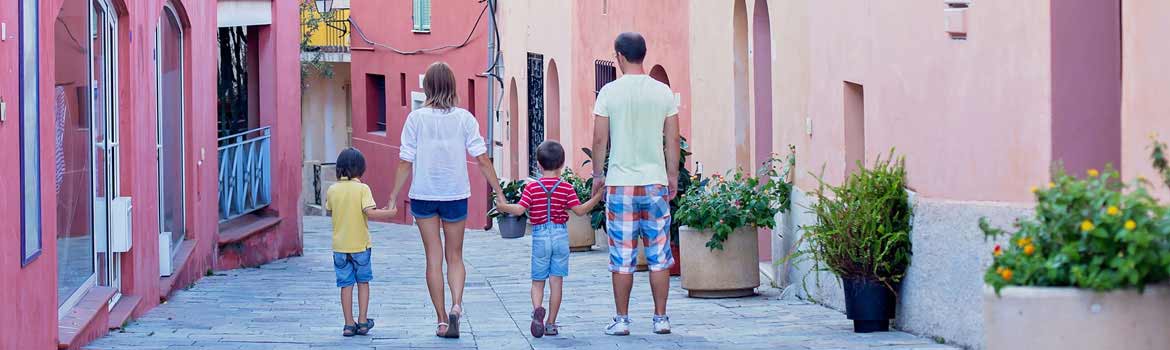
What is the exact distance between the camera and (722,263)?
10.6 meters

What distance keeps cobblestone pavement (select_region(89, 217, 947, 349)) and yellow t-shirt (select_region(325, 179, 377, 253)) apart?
0.49 m

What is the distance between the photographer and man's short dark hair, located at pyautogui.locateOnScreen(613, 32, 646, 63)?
25.8 ft

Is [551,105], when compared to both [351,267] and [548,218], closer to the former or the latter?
[351,267]

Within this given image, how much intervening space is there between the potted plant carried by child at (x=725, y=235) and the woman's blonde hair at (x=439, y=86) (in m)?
2.97

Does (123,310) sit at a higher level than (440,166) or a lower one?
lower

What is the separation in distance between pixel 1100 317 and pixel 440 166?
4.15 metres

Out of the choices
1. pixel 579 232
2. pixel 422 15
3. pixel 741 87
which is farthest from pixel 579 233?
pixel 422 15

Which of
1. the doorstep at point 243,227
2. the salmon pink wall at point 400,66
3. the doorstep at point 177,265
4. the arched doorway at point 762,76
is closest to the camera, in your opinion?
the doorstep at point 177,265

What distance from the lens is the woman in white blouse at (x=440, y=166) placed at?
7.96 meters

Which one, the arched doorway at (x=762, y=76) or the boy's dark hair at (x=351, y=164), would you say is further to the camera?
the arched doorway at (x=762, y=76)

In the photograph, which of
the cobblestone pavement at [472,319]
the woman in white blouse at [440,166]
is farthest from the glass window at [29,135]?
the woman in white blouse at [440,166]

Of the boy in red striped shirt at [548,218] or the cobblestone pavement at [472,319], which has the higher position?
the boy in red striped shirt at [548,218]

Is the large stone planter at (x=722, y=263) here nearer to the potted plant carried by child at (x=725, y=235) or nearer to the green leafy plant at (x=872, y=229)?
the potted plant carried by child at (x=725, y=235)

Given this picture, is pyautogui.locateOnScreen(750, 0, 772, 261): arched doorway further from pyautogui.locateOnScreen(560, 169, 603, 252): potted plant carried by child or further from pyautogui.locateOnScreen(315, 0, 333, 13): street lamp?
pyautogui.locateOnScreen(315, 0, 333, 13): street lamp
